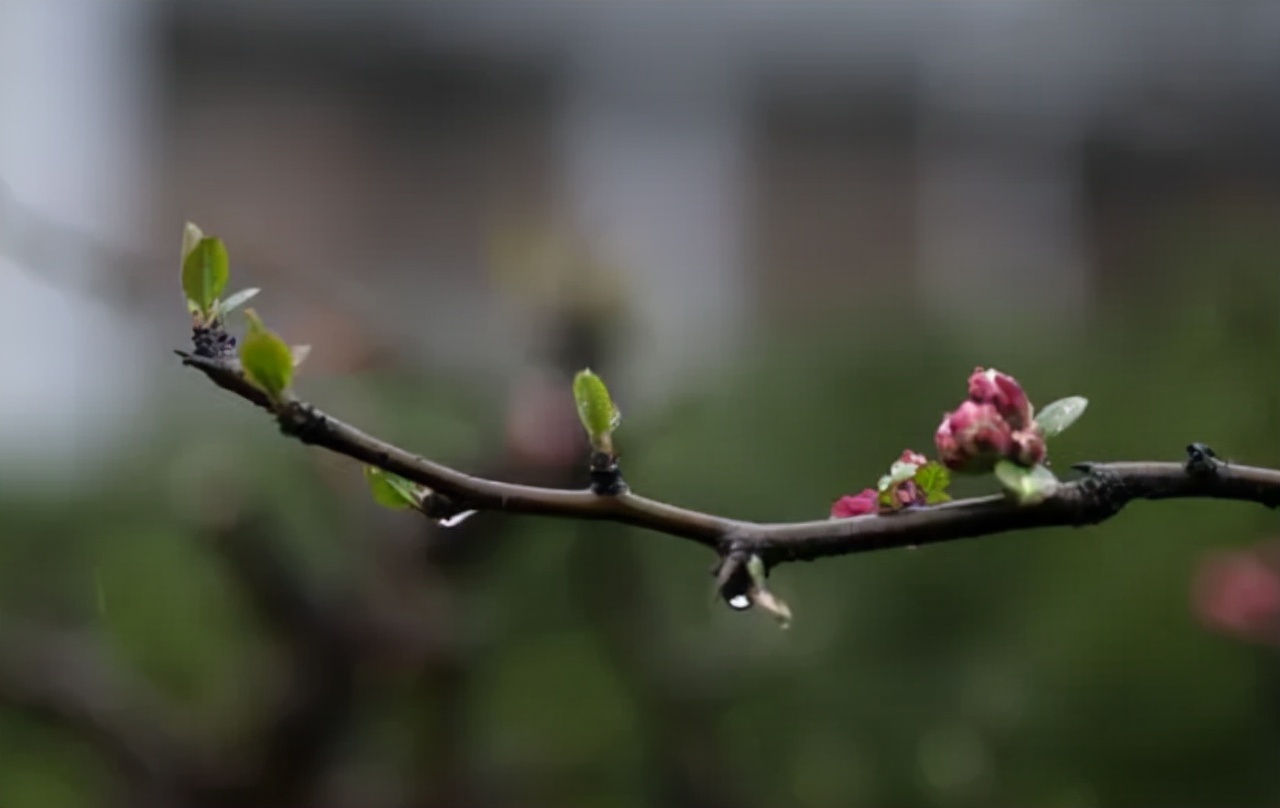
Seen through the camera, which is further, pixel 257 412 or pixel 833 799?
pixel 257 412

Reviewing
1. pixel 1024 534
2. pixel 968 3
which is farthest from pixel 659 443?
pixel 968 3

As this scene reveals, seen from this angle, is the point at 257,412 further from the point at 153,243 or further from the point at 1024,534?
the point at 153,243

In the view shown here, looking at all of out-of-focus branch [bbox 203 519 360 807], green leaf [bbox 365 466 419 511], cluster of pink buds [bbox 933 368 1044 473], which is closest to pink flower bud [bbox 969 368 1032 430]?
cluster of pink buds [bbox 933 368 1044 473]

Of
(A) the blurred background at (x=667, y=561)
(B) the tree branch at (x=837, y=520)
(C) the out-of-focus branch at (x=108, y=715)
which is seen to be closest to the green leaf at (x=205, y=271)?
(B) the tree branch at (x=837, y=520)

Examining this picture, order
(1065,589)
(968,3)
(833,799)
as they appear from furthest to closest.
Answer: (968,3), (1065,589), (833,799)

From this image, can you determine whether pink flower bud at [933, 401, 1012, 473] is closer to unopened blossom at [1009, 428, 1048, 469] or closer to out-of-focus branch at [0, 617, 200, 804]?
unopened blossom at [1009, 428, 1048, 469]

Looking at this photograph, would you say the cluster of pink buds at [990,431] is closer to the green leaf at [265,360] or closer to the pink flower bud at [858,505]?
the pink flower bud at [858,505]
